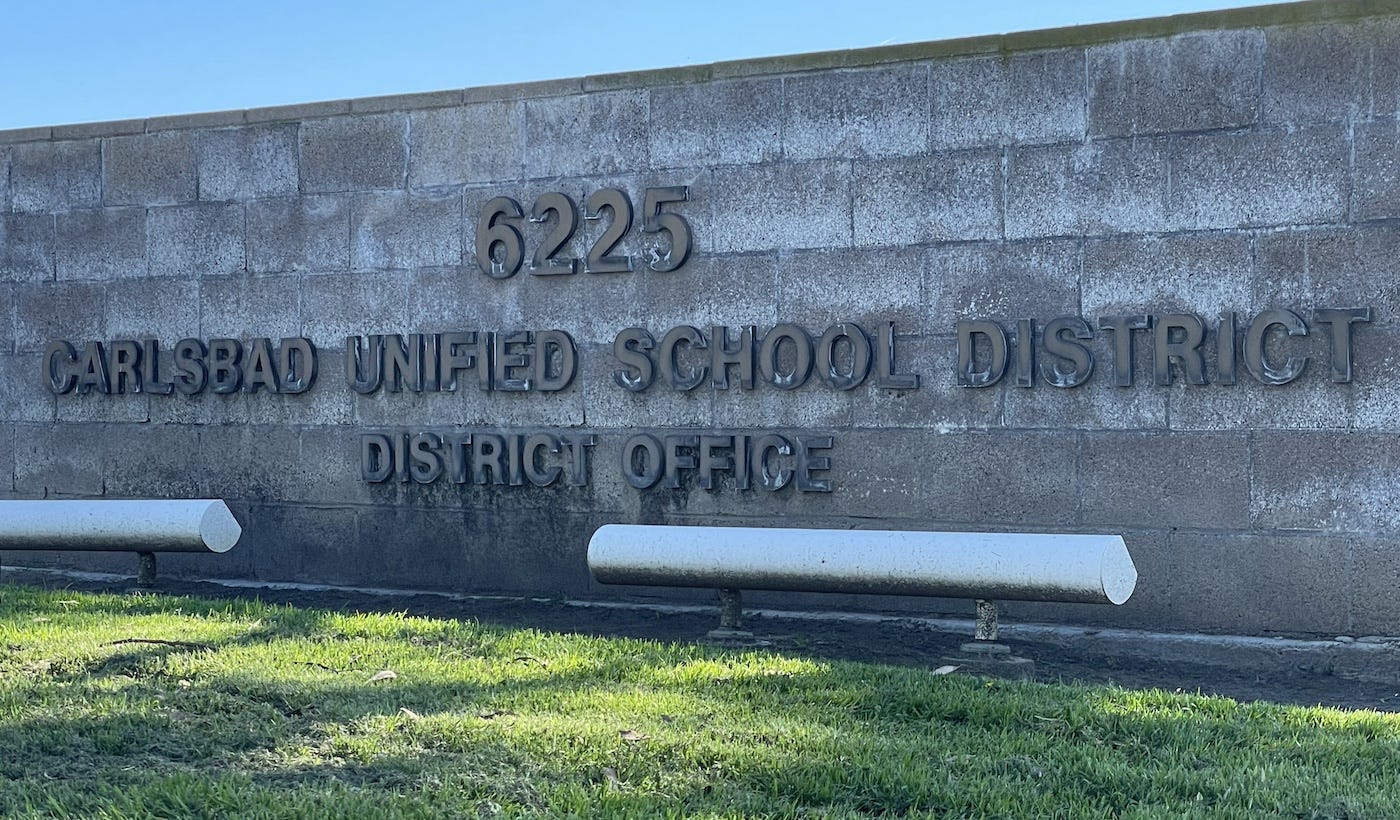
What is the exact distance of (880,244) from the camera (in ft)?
25.2

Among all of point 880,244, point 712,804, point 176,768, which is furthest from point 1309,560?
point 176,768

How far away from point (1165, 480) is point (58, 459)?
267 inches

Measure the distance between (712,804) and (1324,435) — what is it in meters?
4.06

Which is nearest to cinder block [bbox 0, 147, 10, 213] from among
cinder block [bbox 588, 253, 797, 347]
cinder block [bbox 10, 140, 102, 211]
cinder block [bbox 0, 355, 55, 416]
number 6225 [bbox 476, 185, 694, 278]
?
cinder block [bbox 10, 140, 102, 211]

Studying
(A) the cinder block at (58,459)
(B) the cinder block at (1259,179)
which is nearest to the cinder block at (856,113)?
(B) the cinder block at (1259,179)

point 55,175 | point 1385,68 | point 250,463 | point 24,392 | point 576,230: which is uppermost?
point 55,175

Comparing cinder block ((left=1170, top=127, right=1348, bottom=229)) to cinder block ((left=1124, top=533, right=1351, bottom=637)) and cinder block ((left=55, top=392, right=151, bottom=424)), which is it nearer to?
cinder block ((left=1124, top=533, right=1351, bottom=637))

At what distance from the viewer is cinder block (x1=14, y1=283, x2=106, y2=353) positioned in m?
9.57

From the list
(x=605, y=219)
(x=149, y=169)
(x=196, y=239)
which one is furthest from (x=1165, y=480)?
(x=149, y=169)

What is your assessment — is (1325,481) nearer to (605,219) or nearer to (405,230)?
(605,219)

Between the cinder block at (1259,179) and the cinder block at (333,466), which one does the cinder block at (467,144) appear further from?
the cinder block at (1259,179)

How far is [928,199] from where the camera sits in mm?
7578

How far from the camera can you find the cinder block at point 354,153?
8.77 metres

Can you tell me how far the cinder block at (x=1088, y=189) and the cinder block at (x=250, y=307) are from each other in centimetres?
429
